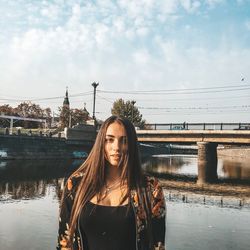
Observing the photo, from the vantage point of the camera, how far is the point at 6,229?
14.8 m

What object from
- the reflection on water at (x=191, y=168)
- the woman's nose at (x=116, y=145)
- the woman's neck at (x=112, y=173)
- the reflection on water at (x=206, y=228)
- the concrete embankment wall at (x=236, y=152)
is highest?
the concrete embankment wall at (x=236, y=152)

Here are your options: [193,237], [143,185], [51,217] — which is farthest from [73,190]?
[51,217]

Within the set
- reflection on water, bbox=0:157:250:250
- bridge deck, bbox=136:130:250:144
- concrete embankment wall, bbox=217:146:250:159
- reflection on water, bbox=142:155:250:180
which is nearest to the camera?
reflection on water, bbox=0:157:250:250

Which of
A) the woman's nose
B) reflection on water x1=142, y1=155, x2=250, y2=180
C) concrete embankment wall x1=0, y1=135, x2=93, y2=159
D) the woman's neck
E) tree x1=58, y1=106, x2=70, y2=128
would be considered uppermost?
tree x1=58, y1=106, x2=70, y2=128

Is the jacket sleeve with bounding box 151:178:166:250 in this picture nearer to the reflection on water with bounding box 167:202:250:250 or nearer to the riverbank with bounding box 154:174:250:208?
the reflection on water with bounding box 167:202:250:250

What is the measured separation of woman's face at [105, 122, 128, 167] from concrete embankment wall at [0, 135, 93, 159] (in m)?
50.9

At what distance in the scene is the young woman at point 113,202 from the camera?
113 inches

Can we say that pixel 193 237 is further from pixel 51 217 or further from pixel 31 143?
pixel 31 143

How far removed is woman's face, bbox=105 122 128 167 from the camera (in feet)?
10.1

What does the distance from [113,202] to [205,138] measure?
5349 centimetres

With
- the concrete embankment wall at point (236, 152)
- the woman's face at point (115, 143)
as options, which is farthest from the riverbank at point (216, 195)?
the concrete embankment wall at point (236, 152)

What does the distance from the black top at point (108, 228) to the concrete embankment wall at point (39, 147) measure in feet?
168

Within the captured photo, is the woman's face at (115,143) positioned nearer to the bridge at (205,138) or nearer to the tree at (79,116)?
the bridge at (205,138)

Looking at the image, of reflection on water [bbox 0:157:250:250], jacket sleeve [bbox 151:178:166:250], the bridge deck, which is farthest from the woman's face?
the bridge deck
